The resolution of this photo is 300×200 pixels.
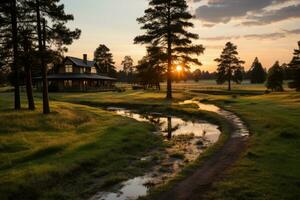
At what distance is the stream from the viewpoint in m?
13.6

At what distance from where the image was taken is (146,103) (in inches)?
1895

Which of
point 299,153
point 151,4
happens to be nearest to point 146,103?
point 151,4

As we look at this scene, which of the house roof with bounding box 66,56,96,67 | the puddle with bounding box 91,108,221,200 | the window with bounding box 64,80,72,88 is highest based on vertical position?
the house roof with bounding box 66,56,96,67

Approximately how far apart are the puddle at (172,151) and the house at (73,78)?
141 feet

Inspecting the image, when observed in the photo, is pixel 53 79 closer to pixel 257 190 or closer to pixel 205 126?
pixel 205 126

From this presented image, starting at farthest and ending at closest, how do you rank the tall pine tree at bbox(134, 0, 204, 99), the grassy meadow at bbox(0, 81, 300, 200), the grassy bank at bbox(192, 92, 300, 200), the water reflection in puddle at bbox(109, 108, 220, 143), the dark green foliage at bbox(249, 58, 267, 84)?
the dark green foliage at bbox(249, 58, 267, 84) → the tall pine tree at bbox(134, 0, 204, 99) → the water reflection in puddle at bbox(109, 108, 220, 143) → the grassy meadow at bbox(0, 81, 300, 200) → the grassy bank at bbox(192, 92, 300, 200)

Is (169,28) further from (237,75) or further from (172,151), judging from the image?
(237,75)

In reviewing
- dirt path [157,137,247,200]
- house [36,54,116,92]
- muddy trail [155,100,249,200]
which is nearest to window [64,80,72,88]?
house [36,54,116,92]

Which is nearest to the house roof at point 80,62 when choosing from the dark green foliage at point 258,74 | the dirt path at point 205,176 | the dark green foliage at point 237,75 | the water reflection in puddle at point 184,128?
the dark green foliage at point 237,75

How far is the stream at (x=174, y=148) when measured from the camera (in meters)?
13.6

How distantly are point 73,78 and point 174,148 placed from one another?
187 feet

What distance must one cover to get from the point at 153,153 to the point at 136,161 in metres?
2.04

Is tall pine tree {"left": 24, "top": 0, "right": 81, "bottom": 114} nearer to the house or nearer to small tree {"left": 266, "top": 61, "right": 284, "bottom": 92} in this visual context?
the house

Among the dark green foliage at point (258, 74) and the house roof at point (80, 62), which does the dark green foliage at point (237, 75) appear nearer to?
the dark green foliage at point (258, 74)
